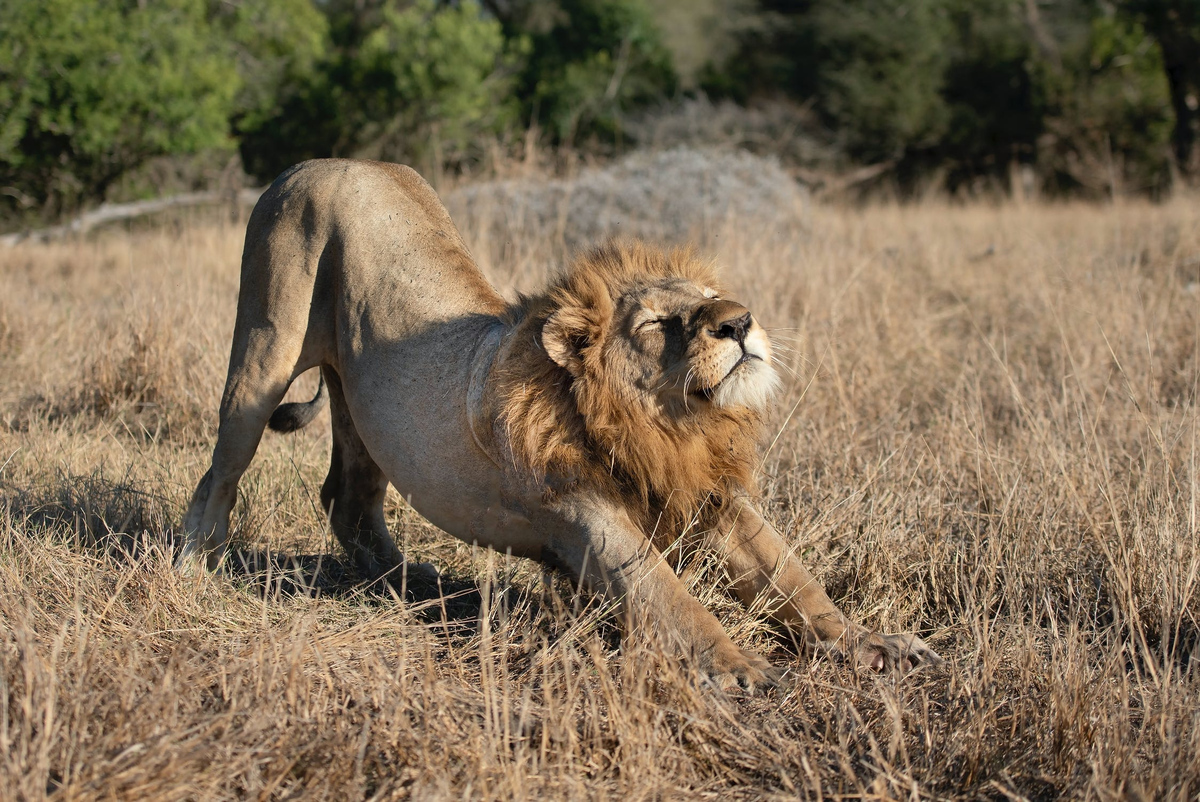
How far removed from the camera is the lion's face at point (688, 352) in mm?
2764

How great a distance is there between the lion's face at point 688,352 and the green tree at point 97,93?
1243cm

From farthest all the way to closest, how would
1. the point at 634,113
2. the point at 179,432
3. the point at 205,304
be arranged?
1. the point at 634,113
2. the point at 205,304
3. the point at 179,432

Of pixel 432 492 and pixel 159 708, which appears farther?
pixel 432 492

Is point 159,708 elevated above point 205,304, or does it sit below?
above

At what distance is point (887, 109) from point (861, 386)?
58.8 feet

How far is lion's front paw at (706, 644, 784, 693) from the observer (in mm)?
2596

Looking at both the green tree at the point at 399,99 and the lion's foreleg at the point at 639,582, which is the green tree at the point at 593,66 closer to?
the green tree at the point at 399,99

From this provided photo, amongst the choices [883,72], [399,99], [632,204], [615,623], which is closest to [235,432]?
[615,623]

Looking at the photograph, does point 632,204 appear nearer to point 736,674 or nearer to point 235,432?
point 235,432

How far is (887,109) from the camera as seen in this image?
70.5 feet

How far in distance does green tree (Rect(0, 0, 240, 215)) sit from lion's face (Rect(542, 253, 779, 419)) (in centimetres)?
1238

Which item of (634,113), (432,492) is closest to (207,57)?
(634,113)

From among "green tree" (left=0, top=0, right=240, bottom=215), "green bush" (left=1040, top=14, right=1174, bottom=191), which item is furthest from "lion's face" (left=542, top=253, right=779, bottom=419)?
"green bush" (left=1040, top=14, right=1174, bottom=191)

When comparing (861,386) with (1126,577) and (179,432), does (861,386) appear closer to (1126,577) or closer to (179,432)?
(1126,577)
